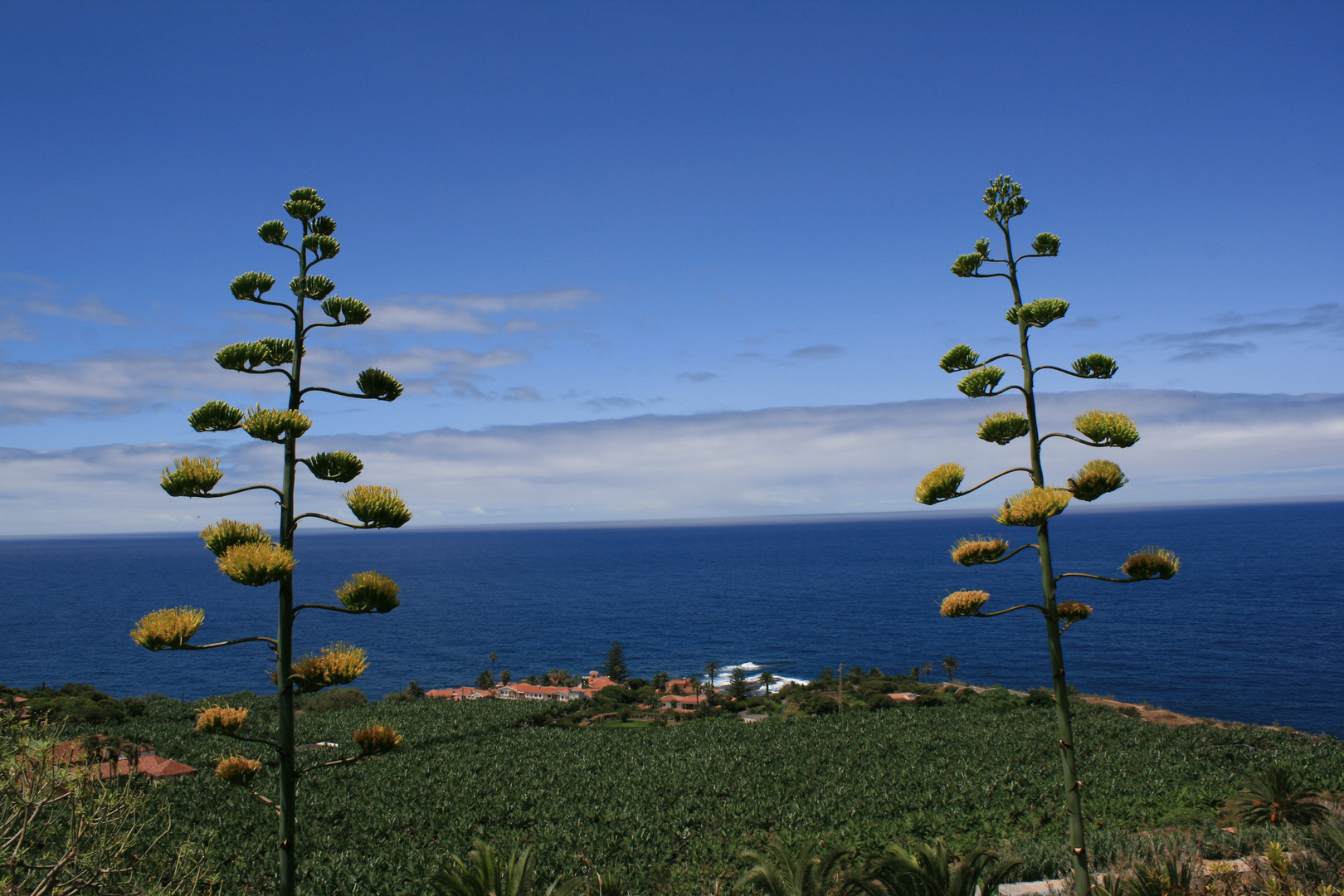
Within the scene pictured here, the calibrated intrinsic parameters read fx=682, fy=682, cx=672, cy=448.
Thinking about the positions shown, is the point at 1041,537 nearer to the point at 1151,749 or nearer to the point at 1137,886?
the point at 1137,886

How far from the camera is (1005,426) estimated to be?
218 inches

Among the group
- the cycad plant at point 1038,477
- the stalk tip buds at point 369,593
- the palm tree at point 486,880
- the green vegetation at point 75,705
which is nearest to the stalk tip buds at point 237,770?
the stalk tip buds at point 369,593

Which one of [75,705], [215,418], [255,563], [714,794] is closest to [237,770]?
[255,563]

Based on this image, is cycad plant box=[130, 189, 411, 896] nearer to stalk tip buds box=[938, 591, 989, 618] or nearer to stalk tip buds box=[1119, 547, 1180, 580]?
stalk tip buds box=[938, 591, 989, 618]

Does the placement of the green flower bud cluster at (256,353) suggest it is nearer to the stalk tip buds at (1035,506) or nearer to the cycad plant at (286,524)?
the cycad plant at (286,524)

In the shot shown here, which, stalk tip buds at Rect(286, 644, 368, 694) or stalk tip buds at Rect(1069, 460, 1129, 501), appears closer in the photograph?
stalk tip buds at Rect(286, 644, 368, 694)

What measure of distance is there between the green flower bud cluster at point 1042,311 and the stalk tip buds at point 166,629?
6289mm

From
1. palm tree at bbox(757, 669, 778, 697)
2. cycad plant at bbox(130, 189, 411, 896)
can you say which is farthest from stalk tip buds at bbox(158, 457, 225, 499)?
palm tree at bbox(757, 669, 778, 697)

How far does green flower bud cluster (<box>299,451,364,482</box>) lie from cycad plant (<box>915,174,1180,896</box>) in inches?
173

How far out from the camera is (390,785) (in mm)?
21188

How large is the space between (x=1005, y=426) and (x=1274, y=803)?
1349 centimetres

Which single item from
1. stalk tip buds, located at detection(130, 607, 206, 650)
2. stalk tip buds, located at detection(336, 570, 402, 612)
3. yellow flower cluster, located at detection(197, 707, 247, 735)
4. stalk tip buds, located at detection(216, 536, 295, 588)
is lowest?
yellow flower cluster, located at detection(197, 707, 247, 735)

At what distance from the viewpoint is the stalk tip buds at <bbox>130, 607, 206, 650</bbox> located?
4.16 metres

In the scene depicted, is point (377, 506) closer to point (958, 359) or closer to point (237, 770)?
point (237, 770)
